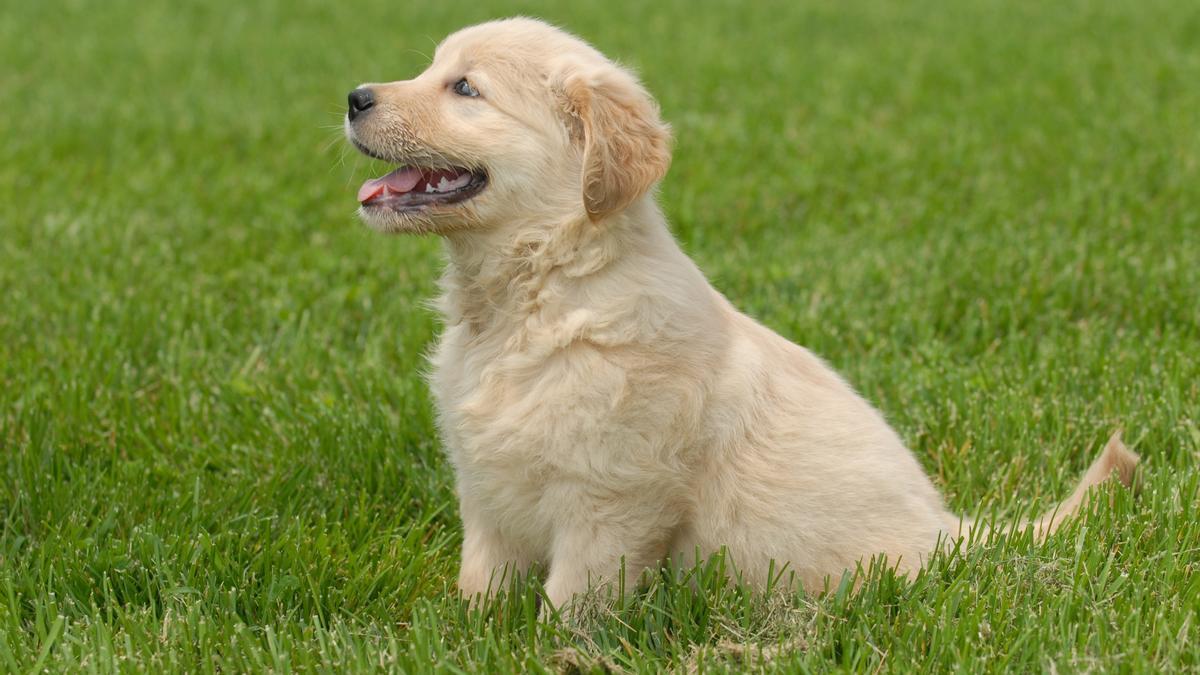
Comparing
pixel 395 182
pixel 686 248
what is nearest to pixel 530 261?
pixel 395 182

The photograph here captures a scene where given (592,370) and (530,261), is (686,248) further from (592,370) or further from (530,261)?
(592,370)

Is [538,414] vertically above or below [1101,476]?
above

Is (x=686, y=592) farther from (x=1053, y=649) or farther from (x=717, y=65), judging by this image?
(x=717, y=65)

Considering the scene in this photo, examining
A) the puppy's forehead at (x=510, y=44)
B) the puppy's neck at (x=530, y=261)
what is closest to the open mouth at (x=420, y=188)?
the puppy's neck at (x=530, y=261)

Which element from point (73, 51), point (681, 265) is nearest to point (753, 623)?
point (681, 265)

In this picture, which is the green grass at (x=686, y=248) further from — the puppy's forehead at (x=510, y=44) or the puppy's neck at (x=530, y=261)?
the puppy's forehead at (x=510, y=44)

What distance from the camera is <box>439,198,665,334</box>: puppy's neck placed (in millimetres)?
3076

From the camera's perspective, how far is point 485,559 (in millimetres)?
3217

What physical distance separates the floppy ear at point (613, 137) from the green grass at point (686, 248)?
0.87 meters

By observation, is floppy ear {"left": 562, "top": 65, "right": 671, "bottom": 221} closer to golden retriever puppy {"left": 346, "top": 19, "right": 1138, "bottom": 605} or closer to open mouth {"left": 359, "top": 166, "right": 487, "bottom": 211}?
golden retriever puppy {"left": 346, "top": 19, "right": 1138, "bottom": 605}

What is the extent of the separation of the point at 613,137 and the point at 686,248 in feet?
10.5

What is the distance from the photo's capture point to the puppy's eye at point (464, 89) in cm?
321

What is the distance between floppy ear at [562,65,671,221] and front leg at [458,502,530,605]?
0.78 metres

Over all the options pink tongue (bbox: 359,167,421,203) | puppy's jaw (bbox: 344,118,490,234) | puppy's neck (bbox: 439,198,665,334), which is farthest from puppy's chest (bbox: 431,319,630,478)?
pink tongue (bbox: 359,167,421,203)
